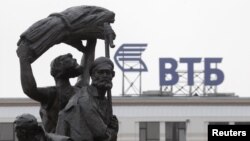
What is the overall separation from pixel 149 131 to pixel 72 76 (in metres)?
77.7

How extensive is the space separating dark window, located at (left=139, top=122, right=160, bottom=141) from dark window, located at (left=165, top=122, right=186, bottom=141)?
731 mm

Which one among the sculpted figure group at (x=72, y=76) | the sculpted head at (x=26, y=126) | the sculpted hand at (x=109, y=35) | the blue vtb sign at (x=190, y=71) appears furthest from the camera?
the blue vtb sign at (x=190, y=71)

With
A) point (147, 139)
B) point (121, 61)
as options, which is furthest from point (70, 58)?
point (147, 139)

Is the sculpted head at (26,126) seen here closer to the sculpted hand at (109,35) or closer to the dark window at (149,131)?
the sculpted hand at (109,35)

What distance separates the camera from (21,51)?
683 inches

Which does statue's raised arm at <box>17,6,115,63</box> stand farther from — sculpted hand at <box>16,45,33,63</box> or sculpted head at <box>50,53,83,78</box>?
sculpted head at <box>50,53,83,78</box>

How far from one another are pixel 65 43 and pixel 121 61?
71362 mm

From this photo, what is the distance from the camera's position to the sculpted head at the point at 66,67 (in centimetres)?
1798

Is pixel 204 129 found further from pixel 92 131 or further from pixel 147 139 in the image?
pixel 92 131

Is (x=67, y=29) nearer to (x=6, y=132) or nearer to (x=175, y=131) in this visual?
(x=6, y=132)

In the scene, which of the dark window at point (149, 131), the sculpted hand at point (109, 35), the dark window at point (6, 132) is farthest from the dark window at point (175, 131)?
the sculpted hand at point (109, 35)

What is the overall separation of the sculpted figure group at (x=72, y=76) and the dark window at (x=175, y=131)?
249 ft

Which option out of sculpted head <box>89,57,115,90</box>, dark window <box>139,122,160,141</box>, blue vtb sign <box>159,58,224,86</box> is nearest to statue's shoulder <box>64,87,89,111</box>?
sculpted head <box>89,57,115,90</box>

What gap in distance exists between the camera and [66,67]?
1798 centimetres
